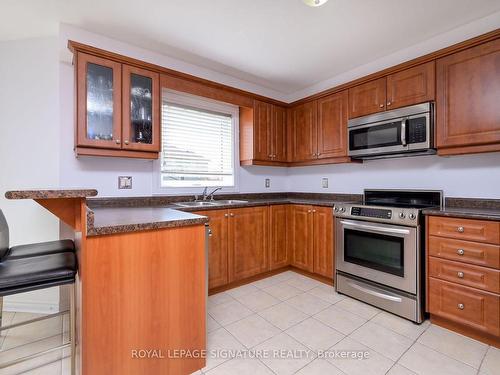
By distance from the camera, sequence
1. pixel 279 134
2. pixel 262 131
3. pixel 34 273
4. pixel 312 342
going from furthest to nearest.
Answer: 1. pixel 279 134
2. pixel 262 131
3. pixel 312 342
4. pixel 34 273

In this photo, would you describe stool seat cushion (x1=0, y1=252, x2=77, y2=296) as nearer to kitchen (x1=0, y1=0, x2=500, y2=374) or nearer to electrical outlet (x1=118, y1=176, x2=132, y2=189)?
kitchen (x1=0, y1=0, x2=500, y2=374)

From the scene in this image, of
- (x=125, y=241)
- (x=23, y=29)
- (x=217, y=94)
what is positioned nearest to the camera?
(x=125, y=241)

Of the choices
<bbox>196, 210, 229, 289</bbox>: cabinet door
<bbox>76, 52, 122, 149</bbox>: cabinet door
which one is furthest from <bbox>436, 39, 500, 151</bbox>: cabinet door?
<bbox>76, 52, 122, 149</bbox>: cabinet door

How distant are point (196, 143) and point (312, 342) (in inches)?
89.2

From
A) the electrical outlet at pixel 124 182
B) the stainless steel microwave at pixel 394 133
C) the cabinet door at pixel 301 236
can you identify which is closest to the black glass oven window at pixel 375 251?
the cabinet door at pixel 301 236

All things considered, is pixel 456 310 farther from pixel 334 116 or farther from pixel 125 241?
pixel 125 241

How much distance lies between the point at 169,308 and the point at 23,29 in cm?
256

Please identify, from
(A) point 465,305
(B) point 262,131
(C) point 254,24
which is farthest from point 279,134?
(A) point 465,305

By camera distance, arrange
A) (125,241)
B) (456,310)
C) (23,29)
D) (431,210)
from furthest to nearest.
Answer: (23,29), (431,210), (456,310), (125,241)

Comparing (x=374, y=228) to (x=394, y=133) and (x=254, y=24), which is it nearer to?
(x=394, y=133)

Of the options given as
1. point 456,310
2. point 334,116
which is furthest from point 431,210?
point 334,116

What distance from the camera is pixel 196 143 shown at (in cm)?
297

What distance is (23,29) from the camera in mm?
2109

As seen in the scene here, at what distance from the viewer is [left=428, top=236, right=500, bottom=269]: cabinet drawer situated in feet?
5.51
